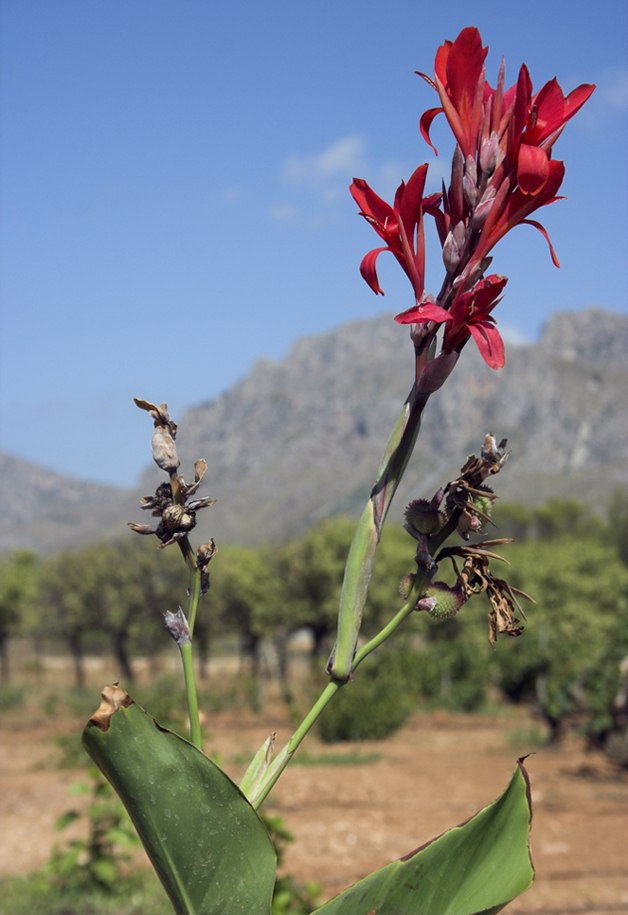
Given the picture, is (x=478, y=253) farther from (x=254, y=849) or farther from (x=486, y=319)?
(x=254, y=849)

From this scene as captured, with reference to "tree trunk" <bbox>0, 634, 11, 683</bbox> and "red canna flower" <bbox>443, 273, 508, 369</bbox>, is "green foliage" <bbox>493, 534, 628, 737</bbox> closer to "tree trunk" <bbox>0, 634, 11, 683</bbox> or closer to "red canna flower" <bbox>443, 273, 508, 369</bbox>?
"red canna flower" <bbox>443, 273, 508, 369</bbox>

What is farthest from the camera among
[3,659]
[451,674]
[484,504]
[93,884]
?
[3,659]

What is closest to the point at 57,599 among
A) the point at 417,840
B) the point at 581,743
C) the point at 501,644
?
the point at 501,644

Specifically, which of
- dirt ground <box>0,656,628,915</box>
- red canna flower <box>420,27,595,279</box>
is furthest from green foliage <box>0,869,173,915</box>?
red canna flower <box>420,27,595,279</box>

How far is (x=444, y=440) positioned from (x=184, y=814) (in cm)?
16946

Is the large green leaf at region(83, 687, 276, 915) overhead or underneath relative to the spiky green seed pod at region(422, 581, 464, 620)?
underneath

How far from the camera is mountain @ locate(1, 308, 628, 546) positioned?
123688 millimetres

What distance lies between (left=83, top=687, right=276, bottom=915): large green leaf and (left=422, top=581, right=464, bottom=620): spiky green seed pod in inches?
12.5

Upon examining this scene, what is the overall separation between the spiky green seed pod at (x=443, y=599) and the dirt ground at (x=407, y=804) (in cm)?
611

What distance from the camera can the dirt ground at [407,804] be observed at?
6812mm

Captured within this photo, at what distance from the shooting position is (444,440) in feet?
550

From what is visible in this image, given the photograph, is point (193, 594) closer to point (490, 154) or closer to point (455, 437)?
point (490, 154)

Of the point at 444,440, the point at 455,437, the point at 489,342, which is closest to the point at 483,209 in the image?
the point at 489,342

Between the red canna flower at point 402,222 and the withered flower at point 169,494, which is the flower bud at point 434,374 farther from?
the withered flower at point 169,494
